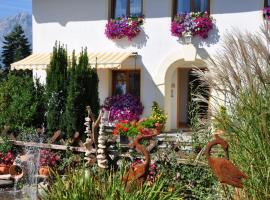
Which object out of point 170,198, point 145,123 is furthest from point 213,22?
point 170,198

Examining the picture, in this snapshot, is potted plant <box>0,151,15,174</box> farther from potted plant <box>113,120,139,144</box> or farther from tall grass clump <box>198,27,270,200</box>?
tall grass clump <box>198,27,270,200</box>

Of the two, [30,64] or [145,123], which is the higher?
[30,64]

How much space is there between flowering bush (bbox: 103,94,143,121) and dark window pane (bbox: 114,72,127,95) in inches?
18.7

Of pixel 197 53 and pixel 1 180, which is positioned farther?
pixel 197 53

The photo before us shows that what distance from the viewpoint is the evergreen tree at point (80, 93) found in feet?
34.3

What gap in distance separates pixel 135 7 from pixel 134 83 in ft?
8.92

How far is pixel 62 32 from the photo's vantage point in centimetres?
1809

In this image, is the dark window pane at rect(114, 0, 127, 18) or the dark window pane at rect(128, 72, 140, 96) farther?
the dark window pane at rect(128, 72, 140, 96)

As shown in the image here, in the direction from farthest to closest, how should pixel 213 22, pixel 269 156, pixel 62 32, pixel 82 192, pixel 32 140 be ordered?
pixel 62 32 < pixel 213 22 < pixel 32 140 < pixel 82 192 < pixel 269 156

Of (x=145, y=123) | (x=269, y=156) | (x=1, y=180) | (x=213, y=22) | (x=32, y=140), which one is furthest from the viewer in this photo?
(x=213, y=22)

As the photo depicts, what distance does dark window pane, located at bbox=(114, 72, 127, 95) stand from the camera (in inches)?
686

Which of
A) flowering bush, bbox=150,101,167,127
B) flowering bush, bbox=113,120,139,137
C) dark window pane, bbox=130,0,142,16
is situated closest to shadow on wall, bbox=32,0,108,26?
dark window pane, bbox=130,0,142,16

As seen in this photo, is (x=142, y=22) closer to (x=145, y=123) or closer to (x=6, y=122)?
(x=145, y=123)

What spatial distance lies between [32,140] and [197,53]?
23.2ft
